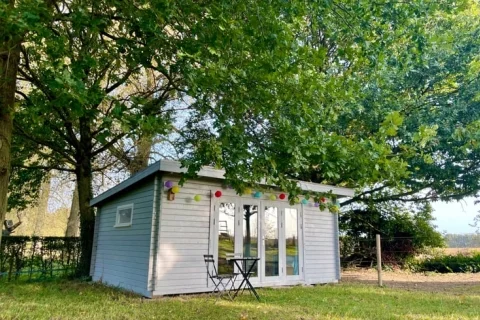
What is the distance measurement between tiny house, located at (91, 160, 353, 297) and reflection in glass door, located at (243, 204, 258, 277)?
0.02 m

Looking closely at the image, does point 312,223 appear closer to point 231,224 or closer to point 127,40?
point 231,224

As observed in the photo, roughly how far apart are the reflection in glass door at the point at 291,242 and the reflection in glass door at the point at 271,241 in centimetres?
28

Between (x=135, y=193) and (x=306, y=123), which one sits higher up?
(x=306, y=123)

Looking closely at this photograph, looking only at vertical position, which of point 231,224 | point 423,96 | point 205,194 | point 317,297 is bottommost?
point 317,297

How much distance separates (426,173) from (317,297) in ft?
17.0

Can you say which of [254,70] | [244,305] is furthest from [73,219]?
[254,70]

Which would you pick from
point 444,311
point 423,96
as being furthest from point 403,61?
point 423,96

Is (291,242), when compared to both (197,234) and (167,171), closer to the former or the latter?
(197,234)

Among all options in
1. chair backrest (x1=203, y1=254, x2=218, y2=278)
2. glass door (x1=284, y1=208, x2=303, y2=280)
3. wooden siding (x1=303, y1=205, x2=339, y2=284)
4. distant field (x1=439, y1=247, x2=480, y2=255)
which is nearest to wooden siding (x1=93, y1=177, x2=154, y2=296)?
chair backrest (x1=203, y1=254, x2=218, y2=278)

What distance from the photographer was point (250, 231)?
7195 millimetres

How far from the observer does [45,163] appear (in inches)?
416

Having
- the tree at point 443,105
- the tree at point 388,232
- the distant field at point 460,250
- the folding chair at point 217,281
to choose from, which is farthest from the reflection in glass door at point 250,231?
the distant field at point 460,250

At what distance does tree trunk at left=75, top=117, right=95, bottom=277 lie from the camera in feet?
28.7

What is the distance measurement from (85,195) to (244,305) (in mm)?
5665
